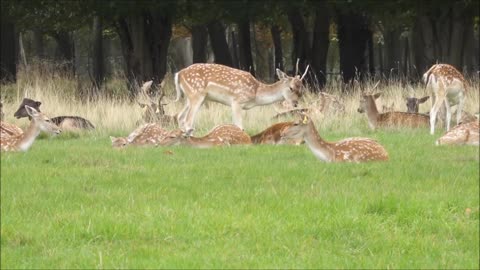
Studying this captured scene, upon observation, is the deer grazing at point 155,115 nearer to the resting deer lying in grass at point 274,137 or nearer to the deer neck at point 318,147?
the resting deer lying in grass at point 274,137

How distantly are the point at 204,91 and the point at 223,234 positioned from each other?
7.41m

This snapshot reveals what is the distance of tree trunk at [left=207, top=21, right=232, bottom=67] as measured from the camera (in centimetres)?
3378

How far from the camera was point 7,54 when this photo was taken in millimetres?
29656

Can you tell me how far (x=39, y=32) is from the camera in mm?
42188

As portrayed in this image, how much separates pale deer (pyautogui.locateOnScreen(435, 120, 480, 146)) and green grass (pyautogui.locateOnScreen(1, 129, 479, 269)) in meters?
1.40

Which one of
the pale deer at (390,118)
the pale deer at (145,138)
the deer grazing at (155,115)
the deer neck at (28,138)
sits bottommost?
the pale deer at (390,118)

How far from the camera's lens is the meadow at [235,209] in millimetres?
7148

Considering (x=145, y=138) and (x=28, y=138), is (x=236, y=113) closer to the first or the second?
(x=145, y=138)

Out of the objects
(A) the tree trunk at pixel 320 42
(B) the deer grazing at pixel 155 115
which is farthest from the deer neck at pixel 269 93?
(A) the tree trunk at pixel 320 42

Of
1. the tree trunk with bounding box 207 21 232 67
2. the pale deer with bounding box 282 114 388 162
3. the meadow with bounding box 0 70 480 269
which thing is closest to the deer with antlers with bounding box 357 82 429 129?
→ the meadow with bounding box 0 70 480 269

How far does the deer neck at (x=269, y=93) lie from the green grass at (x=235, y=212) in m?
3.74

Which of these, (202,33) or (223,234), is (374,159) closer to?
(223,234)

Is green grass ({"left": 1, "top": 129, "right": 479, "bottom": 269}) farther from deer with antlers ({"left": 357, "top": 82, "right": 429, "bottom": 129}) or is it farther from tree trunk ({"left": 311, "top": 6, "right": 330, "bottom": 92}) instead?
tree trunk ({"left": 311, "top": 6, "right": 330, "bottom": 92})

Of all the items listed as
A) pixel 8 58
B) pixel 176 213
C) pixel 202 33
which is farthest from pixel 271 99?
pixel 202 33
